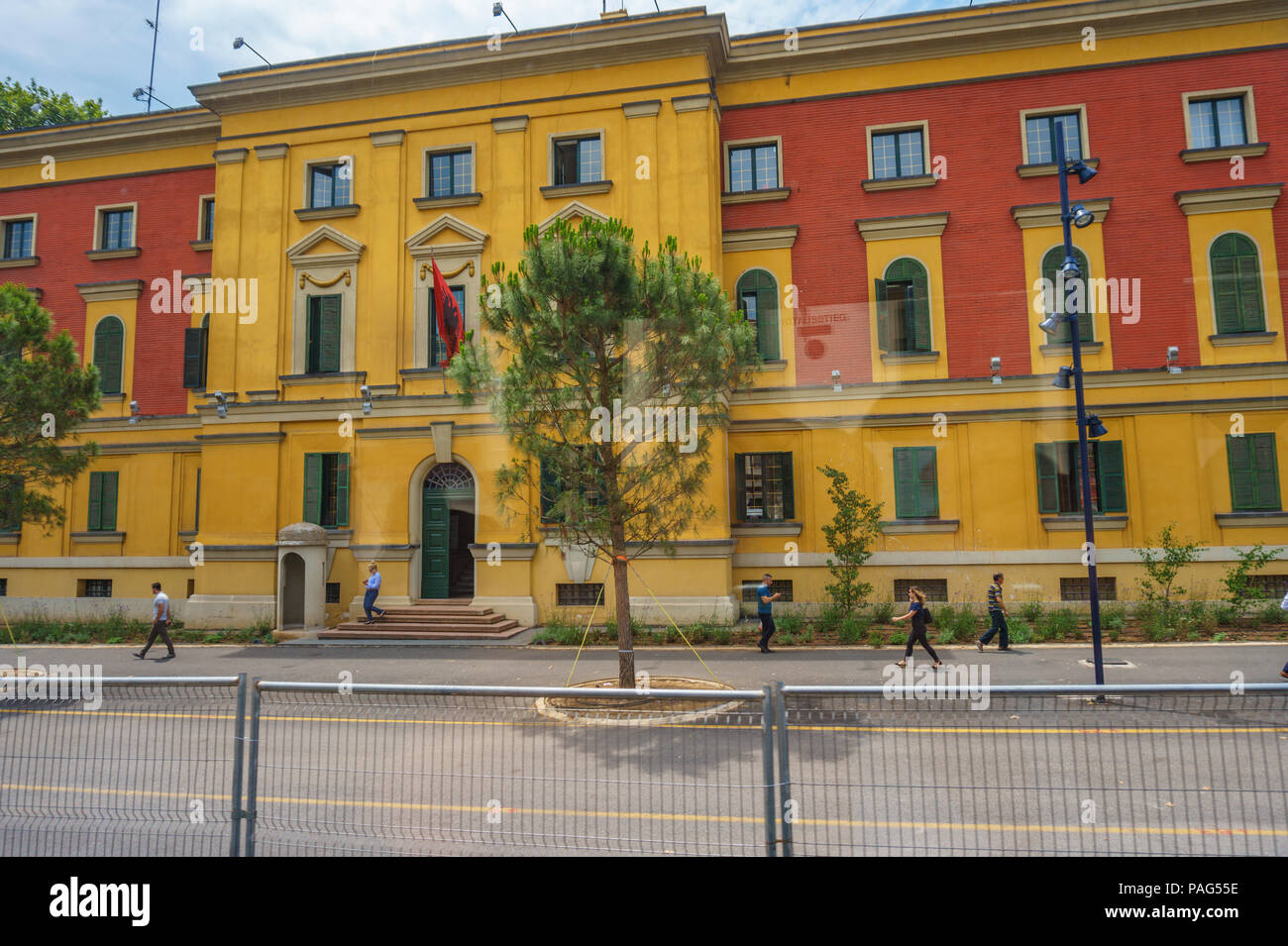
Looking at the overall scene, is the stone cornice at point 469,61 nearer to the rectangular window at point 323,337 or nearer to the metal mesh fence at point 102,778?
the rectangular window at point 323,337

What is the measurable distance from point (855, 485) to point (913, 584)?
2.93 m

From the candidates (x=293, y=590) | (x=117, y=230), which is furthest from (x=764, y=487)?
(x=117, y=230)

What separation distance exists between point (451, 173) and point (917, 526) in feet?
53.0

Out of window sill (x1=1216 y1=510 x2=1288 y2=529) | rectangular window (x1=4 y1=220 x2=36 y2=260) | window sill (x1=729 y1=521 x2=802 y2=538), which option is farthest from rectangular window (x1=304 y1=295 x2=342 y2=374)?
window sill (x1=1216 y1=510 x2=1288 y2=529)

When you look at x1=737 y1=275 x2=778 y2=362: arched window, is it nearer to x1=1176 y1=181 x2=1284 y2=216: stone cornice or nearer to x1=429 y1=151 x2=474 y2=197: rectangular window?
x1=429 y1=151 x2=474 y2=197: rectangular window

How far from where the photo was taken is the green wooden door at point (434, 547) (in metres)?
21.0

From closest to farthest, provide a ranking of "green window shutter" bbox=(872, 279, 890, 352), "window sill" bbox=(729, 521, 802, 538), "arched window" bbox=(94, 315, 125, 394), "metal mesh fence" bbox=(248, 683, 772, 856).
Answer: "metal mesh fence" bbox=(248, 683, 772, 856) < "window sill" bbox=(729, 521, 802, 538) < "green window shutter" bbox=(872, 279, 890, 352) < "arched window" bbox=(94, 315, 125, 394)

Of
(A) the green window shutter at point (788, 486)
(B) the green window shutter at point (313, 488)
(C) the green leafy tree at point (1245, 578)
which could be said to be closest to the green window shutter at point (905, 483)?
(A) the green window shutter at point (788, 486)

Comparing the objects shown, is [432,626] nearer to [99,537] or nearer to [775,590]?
[775,590]

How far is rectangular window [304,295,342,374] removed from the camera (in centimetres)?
2191

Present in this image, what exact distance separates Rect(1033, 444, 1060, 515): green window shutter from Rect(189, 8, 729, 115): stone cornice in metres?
13.5

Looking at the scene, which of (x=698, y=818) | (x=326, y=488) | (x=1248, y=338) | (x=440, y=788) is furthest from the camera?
(x=326, y=488)

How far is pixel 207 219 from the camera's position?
25.1m

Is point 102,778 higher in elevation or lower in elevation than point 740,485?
lower
